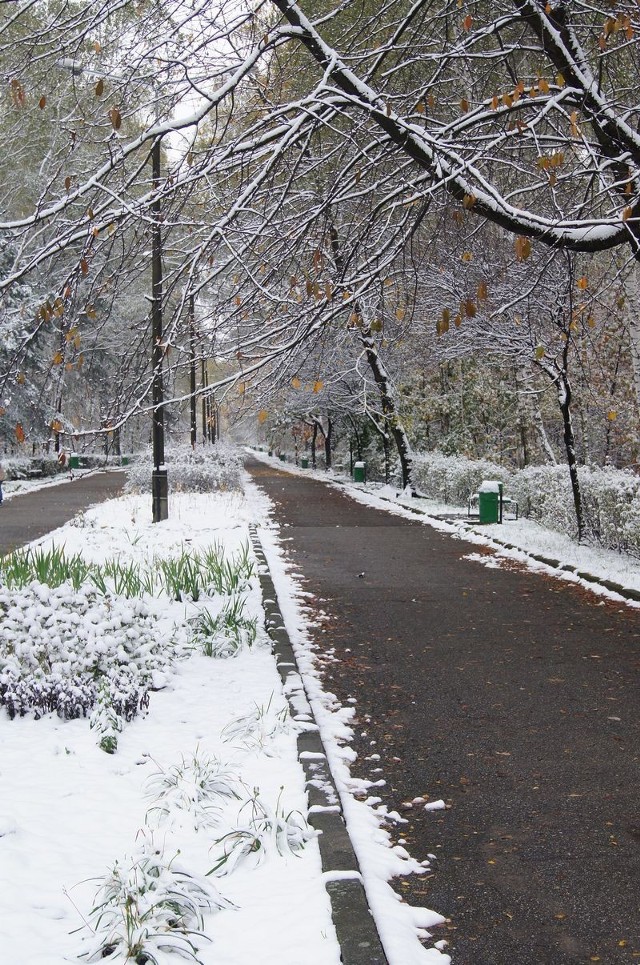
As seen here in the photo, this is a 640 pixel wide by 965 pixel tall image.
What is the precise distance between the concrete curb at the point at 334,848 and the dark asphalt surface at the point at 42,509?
628 centimetres

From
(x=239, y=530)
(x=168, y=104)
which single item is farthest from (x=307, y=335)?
(x=239, y=530)

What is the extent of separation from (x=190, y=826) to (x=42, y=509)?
19.5 meters

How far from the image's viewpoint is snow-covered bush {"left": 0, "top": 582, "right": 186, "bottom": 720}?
17.5 feet

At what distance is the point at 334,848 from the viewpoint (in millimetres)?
3561

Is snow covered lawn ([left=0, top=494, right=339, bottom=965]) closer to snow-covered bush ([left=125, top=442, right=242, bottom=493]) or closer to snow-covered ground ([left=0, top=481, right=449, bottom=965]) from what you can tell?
snow-covered ground ([left=0, top=481, right=449, bottom=965])

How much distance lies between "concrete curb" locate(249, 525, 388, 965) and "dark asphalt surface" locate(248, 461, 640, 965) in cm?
31

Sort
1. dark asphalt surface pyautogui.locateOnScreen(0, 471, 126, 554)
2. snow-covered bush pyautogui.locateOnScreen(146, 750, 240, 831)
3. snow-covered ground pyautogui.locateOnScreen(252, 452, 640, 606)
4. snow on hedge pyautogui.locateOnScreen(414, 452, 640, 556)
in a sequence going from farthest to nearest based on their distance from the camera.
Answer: dark asphalt surface pyautogui.locateOnScreen(0, 471, 126, 554) < snow on hedge pyautogui.locateOnScreen(414, 452, 640, 556) < snow-covered ground pyautogui.locateOnScreen(252, 452, 640, 606) < snow-covered bush pyautogui.locateOnScreen(146, 750, 240, 831)

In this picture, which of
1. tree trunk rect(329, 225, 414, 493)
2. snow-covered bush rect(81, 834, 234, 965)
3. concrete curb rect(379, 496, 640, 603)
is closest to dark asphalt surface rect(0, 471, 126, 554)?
concrete curb rect(379, 496, 640, 603)

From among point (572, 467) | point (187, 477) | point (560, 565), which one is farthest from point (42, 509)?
point (560, 565)

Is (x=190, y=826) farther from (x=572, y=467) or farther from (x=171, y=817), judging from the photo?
(x=572, y=467)

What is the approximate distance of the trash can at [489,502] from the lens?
55.4 ft

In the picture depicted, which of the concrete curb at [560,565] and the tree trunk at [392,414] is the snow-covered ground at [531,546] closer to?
the concrete curb at [560,565]

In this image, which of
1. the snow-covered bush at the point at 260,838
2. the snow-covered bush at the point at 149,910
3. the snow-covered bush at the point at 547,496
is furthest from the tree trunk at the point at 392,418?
the snow-covered bush at the point at 149,910

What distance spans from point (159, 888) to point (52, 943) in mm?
412
